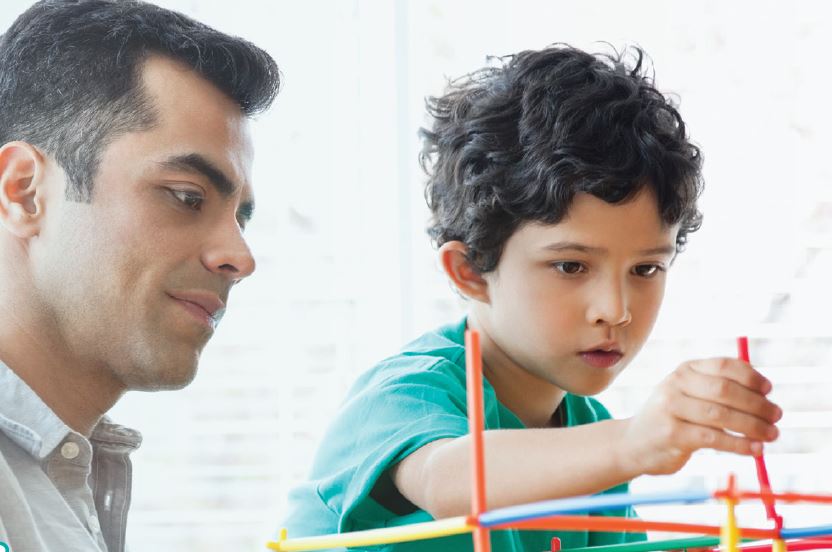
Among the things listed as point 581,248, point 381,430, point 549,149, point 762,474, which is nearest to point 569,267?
point 581,248

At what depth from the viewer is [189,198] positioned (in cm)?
88

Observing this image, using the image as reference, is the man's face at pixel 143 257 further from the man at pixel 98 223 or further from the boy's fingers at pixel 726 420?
the boy's fingers at pixel 726 420

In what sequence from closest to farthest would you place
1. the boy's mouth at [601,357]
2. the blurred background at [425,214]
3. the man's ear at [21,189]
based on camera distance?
the man's ear at [21,189]
the boy's mouth at [601,357]
the blurred background at [425,214]

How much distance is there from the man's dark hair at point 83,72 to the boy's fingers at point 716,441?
1.77 feet

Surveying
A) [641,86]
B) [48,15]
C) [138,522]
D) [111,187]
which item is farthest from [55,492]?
[138,522]

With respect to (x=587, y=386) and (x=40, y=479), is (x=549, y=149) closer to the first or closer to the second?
(x=587, y=386)

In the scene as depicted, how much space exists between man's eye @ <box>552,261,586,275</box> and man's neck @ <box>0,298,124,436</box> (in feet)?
1.32

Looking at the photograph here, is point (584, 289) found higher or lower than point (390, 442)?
higher

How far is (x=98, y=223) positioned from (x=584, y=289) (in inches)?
16.6

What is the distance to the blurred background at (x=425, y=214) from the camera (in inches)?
67.6

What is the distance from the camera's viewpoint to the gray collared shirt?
74 cm

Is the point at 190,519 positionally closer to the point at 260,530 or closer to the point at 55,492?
the point at 260,530

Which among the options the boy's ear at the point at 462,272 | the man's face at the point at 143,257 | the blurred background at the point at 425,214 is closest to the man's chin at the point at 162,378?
the man's face at the point at 143,257

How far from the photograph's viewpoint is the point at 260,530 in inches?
68.5
